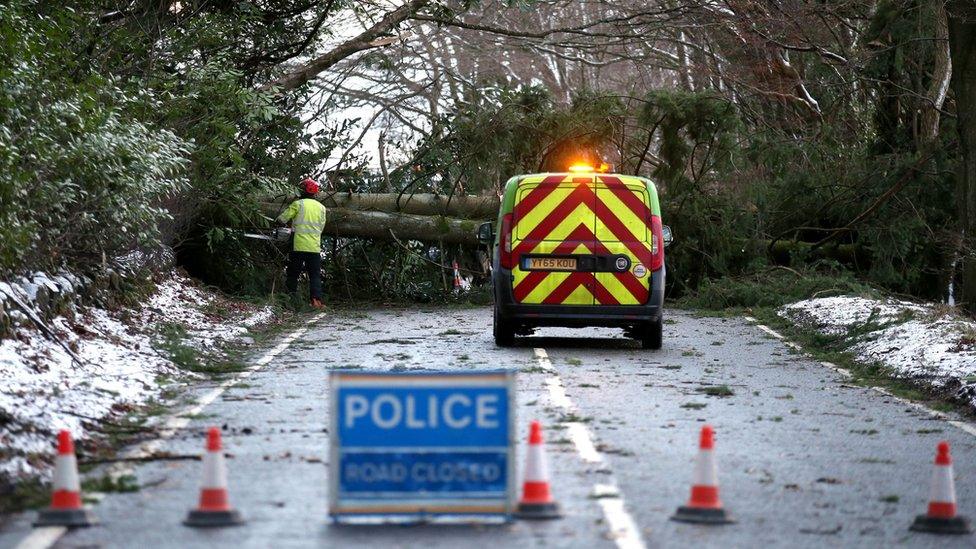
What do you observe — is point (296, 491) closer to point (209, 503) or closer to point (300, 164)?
point (209, 503)

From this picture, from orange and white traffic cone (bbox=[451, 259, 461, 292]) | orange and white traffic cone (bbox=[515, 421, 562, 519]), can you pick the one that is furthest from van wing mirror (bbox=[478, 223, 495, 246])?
orange and white traffic cone (bbox=[515, 421, 562, 519])

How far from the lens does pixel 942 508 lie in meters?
7.23

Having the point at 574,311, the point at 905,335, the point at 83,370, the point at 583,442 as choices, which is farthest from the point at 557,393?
the point at 905,335

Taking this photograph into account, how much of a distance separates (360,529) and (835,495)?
2.71 m

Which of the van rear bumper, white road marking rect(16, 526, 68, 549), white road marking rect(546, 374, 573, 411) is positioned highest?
the van rear bumper

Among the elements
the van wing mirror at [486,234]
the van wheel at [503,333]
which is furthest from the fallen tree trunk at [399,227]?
the van wheel at [503,333]

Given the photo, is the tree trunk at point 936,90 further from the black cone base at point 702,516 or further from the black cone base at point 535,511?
the black cone base at point 535,511

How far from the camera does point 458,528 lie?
7156mm

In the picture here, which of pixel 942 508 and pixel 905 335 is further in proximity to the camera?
pixel 905 335

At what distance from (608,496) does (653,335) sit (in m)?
9.00

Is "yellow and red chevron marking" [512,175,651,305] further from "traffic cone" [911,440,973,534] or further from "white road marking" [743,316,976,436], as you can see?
"traffic cone" [911,440,973,534]

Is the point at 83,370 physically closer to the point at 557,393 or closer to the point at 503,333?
the point at 557,393

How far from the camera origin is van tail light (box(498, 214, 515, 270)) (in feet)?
54.3

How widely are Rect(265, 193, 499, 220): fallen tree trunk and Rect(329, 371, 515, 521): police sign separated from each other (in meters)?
18.3
